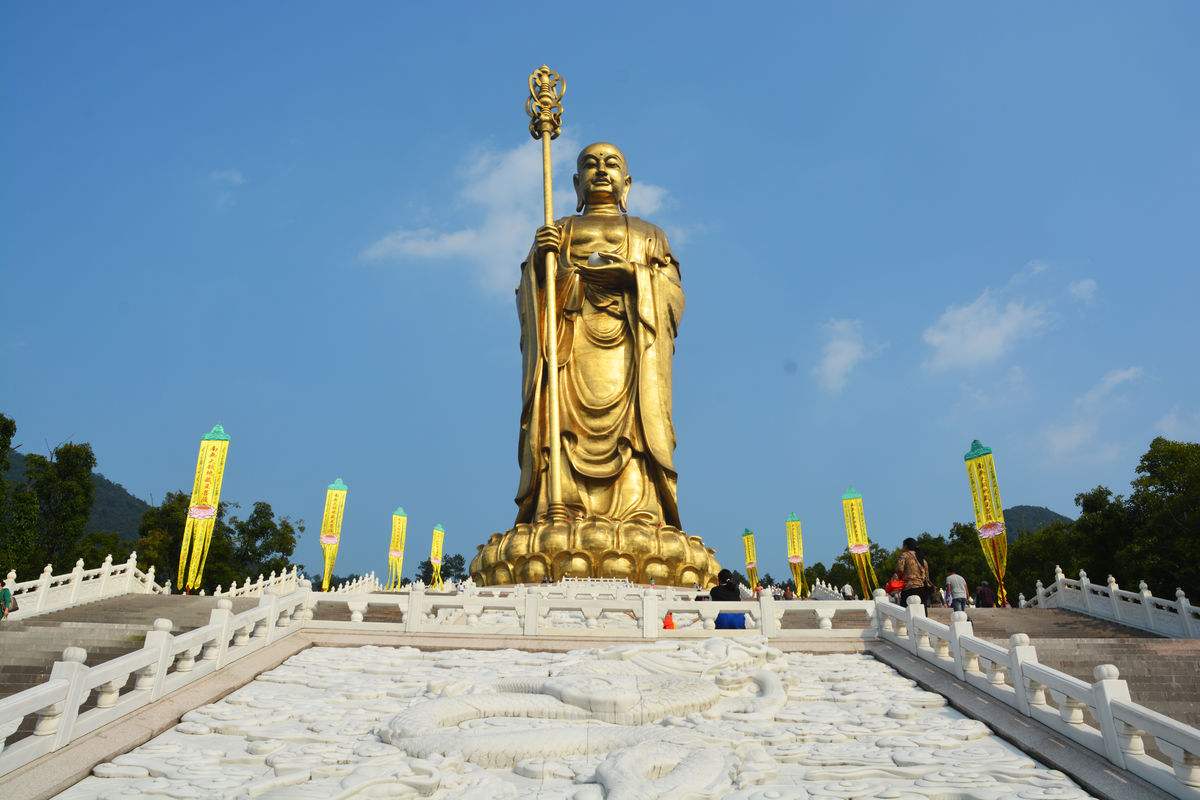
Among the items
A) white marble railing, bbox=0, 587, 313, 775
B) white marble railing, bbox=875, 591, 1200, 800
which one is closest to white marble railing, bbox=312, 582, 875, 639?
white marble railing, bbox=0, 587, 313, 775

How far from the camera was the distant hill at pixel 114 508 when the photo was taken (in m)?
56.9

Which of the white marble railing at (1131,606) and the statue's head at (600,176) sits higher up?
the statue's head at (600,176)

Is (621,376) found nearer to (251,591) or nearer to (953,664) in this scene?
(251,591)

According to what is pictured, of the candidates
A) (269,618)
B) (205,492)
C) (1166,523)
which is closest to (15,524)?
(205,492)

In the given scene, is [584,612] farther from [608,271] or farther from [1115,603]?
[608,271]

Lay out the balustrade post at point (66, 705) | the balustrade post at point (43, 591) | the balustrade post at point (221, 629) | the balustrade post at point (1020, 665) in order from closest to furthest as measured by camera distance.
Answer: the balustrade post at point (66, 705)
the balustrade post at point (1020, 665)
the balustrade post at point (221, 629)
the balustrade post at point (43, 591)

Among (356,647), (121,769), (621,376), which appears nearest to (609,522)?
(621,376)

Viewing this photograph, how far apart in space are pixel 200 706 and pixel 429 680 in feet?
4.65

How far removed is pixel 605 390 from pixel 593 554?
3.45 m

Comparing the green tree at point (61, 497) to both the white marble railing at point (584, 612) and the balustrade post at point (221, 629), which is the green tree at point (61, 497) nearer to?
the white marble railing at point (584, 612)

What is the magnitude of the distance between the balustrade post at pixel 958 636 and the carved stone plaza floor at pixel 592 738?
385 millimetres

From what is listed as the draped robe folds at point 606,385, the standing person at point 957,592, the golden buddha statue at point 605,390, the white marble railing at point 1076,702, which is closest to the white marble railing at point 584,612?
the white marble railing at point 1076,702

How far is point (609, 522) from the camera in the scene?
45.2ft

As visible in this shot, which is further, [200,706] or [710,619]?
[710,619]
